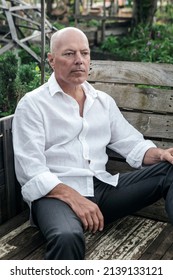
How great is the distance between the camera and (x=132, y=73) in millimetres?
3012

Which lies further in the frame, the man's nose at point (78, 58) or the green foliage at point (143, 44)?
the green foliage at point (143, 44)

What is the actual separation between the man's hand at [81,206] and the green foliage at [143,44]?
622 cm

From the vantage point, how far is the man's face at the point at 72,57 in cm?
253

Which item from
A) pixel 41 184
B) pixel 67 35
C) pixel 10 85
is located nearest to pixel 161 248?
pixel 41 184

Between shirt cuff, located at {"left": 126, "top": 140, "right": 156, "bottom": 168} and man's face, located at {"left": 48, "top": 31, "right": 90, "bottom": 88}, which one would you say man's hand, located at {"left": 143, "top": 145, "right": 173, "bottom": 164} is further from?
man's face, located at {"left": 48, "top": 31, "right": 90, "bottom": 88}

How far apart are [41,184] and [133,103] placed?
974mm

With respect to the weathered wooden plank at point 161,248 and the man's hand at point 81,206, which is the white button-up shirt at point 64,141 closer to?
the man's hand at point 81,206

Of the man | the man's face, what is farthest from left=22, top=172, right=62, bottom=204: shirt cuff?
the man's face

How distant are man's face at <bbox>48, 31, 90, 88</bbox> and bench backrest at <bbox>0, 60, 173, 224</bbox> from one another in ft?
1.50

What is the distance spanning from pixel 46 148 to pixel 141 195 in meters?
0.59

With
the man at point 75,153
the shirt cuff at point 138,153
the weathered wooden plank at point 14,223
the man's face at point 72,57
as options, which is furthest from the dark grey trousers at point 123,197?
the man's face at point 72,57

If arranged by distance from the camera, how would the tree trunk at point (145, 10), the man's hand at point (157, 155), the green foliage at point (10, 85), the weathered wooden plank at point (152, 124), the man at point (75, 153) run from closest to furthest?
the man at point (75, 153) → the man's hand at point (157, 155) → the weathered wooden plank at point (152, 124) → the green foliage at point (10, 85) → the tree trunk at point (145, 10)

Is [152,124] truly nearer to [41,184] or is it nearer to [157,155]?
[157,155]

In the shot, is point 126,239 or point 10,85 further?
point 10,85
